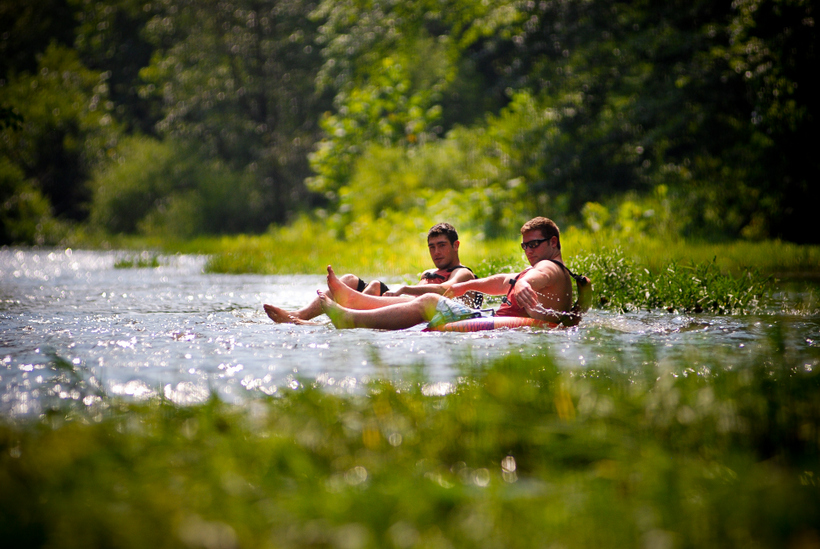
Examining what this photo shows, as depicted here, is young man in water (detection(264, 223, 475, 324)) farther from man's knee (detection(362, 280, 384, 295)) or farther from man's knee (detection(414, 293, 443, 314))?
man's knee (detection(414, 293, 443, 314))

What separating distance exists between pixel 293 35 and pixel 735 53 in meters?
22.8

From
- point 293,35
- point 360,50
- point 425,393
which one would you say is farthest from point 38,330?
point 293,35

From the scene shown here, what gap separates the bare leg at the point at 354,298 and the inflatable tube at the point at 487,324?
1.98 feet

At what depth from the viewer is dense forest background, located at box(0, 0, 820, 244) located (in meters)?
17.4

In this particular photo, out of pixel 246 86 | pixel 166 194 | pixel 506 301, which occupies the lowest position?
pixel 506 301

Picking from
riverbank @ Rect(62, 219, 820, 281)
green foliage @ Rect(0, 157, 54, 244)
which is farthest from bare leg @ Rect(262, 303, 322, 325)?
green foliage @ Rect(0, 157, 54, 244)

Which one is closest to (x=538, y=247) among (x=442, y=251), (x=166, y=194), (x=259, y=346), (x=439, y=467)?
(x=442, y=251)

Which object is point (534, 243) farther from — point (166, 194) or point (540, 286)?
point (166, 194)

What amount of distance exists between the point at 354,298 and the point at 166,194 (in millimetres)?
28976

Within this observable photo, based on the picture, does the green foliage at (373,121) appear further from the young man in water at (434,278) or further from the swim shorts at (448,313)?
the swim shorts at (448,313)

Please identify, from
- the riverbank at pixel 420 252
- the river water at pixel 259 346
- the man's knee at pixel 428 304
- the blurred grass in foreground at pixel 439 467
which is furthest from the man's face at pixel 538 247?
the riverbank at pixel 420 252

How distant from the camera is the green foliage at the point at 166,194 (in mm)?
32781

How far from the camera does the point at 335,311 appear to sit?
23.4 ft

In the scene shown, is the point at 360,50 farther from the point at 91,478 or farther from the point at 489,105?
the point at 91,478
